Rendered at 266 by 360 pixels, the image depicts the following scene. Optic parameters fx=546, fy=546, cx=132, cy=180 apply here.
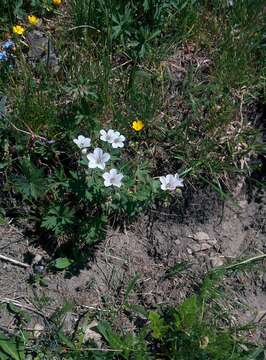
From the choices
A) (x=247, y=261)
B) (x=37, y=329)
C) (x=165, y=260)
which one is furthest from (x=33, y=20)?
(x=247, y=261)

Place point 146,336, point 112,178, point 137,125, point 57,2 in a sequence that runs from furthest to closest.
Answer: point 57,2 → point 137,125 → point 146,336 → point 112,178

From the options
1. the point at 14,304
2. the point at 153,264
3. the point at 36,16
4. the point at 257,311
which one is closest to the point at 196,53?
the point at 36,16

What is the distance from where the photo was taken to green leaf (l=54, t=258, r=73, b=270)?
120 inches

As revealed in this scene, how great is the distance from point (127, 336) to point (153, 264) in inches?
18.4

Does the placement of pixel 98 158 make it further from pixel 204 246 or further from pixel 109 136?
pixel 204 246

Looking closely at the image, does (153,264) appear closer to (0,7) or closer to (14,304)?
(14,304)

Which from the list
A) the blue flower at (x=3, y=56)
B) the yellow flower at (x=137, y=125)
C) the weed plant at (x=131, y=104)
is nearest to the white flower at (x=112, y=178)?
the weed plant at (x=131, y=104)

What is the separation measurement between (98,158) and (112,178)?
13cm

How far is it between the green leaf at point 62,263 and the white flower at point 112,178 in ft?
1.96

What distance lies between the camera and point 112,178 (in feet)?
9.02

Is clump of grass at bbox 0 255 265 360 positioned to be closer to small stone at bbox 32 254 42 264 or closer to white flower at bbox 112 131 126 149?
Answer: small stone at bbox 32 254 42 264

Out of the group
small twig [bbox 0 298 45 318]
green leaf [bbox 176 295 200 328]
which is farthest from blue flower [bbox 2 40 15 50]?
green leaf [bbox 176 295 200 328]

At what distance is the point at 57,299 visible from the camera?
9.91 ft

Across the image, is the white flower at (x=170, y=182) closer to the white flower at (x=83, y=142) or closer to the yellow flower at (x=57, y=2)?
the white flower at (x=83, y=142)
